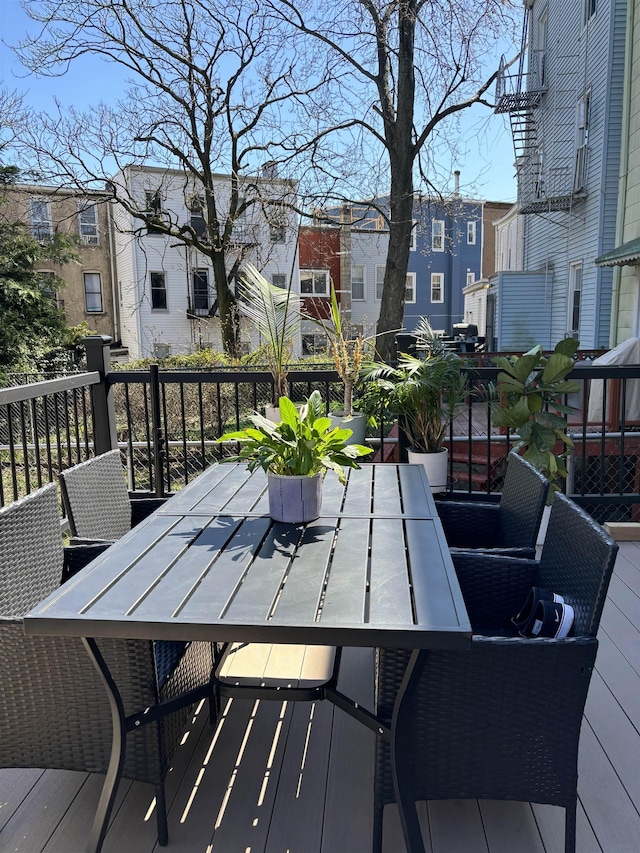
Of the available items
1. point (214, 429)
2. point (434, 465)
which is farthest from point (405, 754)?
point (214, 429)

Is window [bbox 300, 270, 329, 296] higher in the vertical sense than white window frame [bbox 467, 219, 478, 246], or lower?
lower

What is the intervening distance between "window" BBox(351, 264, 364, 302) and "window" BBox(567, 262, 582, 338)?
12.1 m

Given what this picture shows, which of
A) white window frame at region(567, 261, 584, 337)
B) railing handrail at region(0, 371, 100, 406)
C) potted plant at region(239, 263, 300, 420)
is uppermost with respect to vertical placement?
white window frame at region(567, 261, 584, 337)

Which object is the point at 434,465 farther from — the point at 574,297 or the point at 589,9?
the point at 589,9

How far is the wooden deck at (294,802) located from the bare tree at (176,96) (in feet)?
32.8

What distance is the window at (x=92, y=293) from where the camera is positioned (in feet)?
67.7

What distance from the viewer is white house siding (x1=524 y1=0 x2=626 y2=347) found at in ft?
30.5

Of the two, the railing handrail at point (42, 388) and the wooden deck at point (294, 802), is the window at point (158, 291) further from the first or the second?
the wooden deck at point (294, 802)

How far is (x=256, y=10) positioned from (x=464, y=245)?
57.3 feet

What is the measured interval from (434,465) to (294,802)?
218 centimetres

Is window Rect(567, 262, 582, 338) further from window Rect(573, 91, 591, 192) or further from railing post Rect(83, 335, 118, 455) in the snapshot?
railing post Rect(83, 335, 118, 455)

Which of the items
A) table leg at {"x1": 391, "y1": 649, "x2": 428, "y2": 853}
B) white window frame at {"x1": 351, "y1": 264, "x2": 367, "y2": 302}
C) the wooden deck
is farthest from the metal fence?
white window frame at {"x1": 351, "y1": 264, "x2": 367, "y2": 302}

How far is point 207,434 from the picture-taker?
911 cm

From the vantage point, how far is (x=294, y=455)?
71.9 inches
